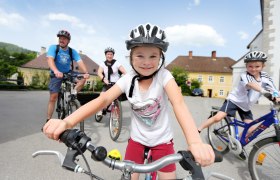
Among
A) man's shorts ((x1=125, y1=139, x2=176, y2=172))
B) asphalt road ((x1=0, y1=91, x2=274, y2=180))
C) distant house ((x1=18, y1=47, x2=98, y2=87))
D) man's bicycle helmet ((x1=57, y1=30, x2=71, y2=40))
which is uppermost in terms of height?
distant house ((x1=18, y1=47, x2=98, y2=87))

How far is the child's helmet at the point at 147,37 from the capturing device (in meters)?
1.80

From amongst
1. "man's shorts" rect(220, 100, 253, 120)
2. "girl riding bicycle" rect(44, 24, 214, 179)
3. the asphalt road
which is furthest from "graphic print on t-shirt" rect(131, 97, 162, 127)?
"man's shorts" rect(220, 100, 253, 120)

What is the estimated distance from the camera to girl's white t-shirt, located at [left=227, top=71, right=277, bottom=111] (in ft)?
12.1

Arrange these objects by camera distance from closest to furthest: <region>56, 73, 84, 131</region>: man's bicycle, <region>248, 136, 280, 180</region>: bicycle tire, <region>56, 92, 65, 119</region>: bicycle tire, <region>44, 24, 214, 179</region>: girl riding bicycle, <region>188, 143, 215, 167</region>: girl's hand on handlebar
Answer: <region>188, 143, 215, 167</region>: girl's hand on handlebar, <region>44, 24, 214, 179</region>: girl riding bicycle, <region>248, 136, 280, 180</region>: bicycle tire, <region>56, 73, 84, 131</region>: man's bicycle, <region>56, 92, 65, 119</region>: bicycle tire

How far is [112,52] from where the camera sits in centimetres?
649

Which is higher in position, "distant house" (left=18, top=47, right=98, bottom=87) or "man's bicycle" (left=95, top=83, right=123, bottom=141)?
"distant house" (left=18, top=47, right=98, bottom=87)

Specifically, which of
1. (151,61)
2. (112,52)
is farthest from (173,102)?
(112,52)

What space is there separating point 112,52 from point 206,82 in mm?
55153

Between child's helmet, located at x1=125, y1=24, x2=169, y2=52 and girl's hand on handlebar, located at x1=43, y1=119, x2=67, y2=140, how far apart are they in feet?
2.86

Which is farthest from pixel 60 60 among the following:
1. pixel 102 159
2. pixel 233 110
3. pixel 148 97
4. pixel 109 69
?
pixel 102 159

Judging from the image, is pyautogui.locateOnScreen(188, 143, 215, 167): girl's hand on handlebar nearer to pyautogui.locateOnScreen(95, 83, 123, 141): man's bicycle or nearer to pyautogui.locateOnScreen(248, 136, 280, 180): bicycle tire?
pyautogui.locateOnScreen(248, 136, 280, 180): bicycle tire

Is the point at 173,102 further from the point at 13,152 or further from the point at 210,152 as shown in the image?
the point at 13,152

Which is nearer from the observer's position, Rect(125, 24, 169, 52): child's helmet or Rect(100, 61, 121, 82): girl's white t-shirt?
Rect(125, 24, 169, 52): child's helmet

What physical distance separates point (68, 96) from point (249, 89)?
3.62 metres
